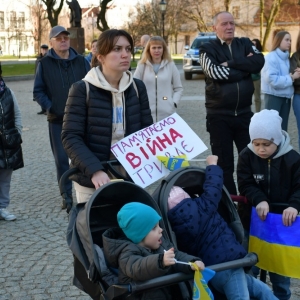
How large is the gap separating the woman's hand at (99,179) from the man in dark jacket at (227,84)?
2.57m

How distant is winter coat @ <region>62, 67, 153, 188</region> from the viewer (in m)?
3.83

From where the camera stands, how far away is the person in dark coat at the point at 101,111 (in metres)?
3.77

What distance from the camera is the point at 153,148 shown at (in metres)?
3.87

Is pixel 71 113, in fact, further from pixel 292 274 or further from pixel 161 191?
pixel 292 274

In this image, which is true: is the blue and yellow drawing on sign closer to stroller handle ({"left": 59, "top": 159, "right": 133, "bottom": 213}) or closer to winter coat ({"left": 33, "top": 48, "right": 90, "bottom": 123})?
stroller handle ({"left": 59, "top": 159, "right": 133, "bottom": 213})

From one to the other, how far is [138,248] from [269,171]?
124 cm

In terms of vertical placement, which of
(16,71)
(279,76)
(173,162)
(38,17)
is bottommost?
(16,71)

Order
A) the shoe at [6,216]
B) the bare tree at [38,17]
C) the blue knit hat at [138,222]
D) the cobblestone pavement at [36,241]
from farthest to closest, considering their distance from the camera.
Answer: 1. the bare tree at [38,17]
2. the shoe at [6,216]
3. the cobblestone pavement at [36,241]
4. the blue knit hat at [138,222]

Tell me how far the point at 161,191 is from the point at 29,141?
8.96 meters

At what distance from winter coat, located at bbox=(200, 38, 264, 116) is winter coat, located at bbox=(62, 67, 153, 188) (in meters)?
2.07

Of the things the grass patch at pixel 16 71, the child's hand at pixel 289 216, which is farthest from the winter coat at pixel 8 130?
the grass patch at pixel 16 71

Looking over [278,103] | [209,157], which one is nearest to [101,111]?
[209,157]

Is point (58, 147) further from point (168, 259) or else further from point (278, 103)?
point (168, 259)

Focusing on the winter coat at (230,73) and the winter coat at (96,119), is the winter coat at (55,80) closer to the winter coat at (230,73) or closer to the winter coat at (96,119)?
the winter coat at (230,73)
